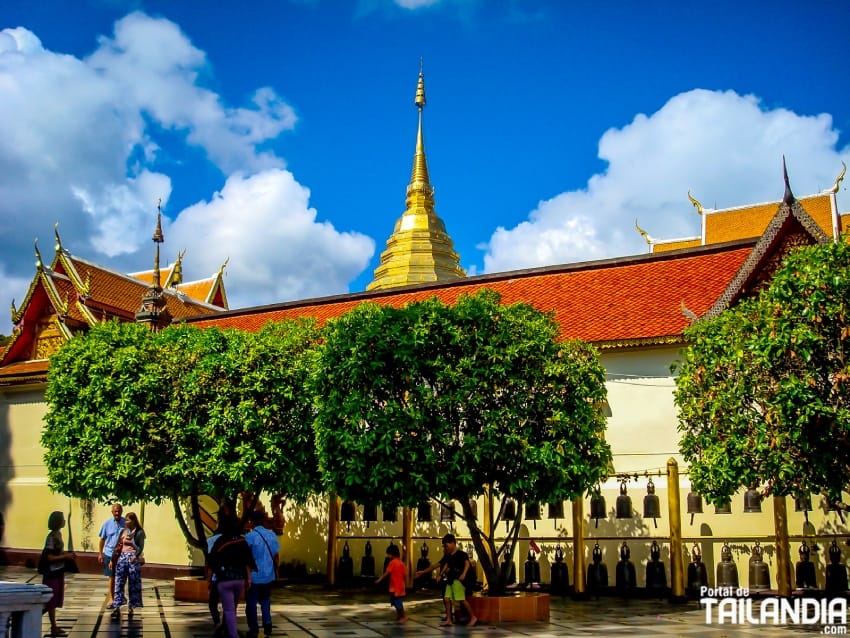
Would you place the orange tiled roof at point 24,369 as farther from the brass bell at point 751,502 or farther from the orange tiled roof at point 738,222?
the orange tiled roof at point 738,222

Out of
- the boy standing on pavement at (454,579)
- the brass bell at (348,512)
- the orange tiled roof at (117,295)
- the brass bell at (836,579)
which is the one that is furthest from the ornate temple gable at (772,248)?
the orange tiled roof at (117,295)

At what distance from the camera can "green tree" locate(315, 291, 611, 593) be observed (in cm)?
1587

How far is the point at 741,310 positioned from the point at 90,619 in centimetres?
1278

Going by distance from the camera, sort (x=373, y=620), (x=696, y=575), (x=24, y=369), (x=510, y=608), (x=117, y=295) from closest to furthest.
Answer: (x=510, y=608), (x=373, y=620), (x=696, y=575), (x=24, y=369), (x=117, y=295)

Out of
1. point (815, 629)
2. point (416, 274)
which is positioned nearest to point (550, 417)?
point (815, 629)

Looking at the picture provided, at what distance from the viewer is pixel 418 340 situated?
16141 mm

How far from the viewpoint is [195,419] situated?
61.6 feet

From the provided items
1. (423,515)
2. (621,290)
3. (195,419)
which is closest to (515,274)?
(621,290)

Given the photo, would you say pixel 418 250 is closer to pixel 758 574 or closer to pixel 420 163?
pixel 420 163

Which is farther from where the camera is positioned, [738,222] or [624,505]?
[738,222]

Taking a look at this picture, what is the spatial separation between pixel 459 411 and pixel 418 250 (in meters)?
32.9

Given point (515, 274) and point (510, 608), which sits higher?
point (515, 274)

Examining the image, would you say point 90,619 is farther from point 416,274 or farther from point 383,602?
point 416,274

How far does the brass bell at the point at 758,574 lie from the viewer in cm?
1792
